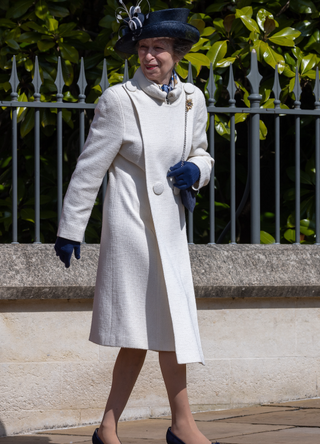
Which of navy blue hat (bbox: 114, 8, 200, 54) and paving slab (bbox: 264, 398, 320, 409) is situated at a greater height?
navy blue hat (bbox: 114, 8, 200, 54)

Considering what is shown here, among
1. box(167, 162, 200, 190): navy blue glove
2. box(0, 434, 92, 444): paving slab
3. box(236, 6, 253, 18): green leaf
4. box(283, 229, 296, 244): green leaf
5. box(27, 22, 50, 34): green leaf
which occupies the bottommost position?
box(0, 434, 92, 444): paving slab

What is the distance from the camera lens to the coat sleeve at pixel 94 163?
2998mm

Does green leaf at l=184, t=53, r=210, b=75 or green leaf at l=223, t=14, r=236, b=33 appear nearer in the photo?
green leaf at l=184, t=53, r=210, b=75

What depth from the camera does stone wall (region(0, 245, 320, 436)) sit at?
3.86 meters

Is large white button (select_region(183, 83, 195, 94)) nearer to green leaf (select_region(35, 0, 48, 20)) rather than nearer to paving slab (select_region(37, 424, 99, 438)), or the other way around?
paving slab (select_region(37, 424, 99, 438))

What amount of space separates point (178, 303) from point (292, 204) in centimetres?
233

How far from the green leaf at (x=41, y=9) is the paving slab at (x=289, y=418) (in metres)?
3.01

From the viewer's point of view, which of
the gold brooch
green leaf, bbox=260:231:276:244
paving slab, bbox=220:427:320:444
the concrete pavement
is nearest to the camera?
the gold brooch

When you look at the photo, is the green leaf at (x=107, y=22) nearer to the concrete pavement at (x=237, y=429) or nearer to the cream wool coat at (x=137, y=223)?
the cream wool coat at (x=137, y=223)

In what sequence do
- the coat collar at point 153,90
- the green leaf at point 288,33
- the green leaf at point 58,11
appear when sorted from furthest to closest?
the green leaf at point 58,11
the green leaf at point 288,33
the coat collar at point 153,90

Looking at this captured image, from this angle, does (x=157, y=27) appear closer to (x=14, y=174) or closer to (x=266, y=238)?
(x=14, y=174)

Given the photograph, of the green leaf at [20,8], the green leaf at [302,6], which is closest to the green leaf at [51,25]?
the green leaf at [20,8]

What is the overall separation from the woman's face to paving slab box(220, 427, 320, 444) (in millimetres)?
1730

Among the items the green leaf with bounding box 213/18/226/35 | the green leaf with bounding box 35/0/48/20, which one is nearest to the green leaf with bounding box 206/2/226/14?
the green leaf with bounding box 213/18/226/35
